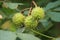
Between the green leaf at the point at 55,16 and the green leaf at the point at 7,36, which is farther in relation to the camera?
the green leaf at the point at 55,16

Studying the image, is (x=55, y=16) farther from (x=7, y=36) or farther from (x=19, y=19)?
(x=7, y=36)

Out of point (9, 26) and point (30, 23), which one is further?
point (9, 26)

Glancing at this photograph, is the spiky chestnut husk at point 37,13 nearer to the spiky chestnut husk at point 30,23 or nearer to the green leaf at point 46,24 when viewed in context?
the spiky chestnut husk at point 30,23

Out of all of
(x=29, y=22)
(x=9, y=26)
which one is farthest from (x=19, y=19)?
(x=9, y=26)

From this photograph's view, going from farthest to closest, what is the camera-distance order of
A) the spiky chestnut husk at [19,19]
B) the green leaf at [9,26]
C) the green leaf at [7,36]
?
the green leaf at [9,26], the spiky chestnut husk at [19,19], the green leaf at [7,36]

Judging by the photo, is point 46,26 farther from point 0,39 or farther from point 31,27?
point 0,39

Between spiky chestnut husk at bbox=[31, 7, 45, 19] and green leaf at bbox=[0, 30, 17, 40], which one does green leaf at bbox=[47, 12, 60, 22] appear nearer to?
spiky chestnut husk at bbox=[31, 7, 45, 19]

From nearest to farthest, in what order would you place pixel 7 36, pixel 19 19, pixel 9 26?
pixel 7 36 → pixel 19 19 → pixel 9 26

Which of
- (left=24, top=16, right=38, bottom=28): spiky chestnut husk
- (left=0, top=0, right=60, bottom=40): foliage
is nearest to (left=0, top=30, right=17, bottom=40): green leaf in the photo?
(left=0, top=0, right=60, bottom=40): foliage

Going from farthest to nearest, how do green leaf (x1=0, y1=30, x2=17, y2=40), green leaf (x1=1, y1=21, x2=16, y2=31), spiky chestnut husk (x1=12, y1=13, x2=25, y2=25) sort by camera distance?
green leaf (x1=1, y1=21, x2=16, y2=31) < spiky chestnut husk (x1=12, y1=13, x2=25, y2=25) < green leaf (x1=0, y1=30, x2=17, y2=40)

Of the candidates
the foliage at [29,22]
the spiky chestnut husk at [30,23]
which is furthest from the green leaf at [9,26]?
the spiky chestnut husk at [30,23]

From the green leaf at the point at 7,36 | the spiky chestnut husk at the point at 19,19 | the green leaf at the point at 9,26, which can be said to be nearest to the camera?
the green leaf at the point at 7,36

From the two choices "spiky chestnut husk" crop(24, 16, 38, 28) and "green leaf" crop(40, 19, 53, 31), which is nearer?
"spiky chestnut husk" crop(24, 16, 38, 28)
